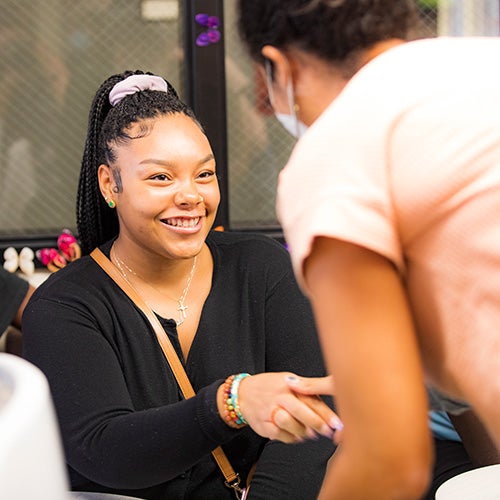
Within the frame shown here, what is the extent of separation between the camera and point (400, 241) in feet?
3.26

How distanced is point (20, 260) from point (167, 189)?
1473 mm

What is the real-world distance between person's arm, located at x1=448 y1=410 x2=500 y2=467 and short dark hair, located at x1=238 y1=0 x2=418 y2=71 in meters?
1.25

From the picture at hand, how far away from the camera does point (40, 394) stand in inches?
33.2

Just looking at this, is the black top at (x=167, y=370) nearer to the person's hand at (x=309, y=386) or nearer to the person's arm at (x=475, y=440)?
the person's hand at (x=309, y=386)

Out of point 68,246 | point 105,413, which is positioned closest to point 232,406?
point 105,413

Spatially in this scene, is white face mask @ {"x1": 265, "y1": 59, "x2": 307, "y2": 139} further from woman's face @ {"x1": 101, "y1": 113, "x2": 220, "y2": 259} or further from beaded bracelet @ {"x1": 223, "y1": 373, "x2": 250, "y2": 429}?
woman's face @ {"x1": 101, "y1": 113, "x2": 220, "y2": 259}

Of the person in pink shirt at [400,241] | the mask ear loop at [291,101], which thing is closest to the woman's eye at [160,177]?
the mask ear loop at [291,101]

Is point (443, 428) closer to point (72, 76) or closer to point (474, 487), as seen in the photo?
point (474, 487)

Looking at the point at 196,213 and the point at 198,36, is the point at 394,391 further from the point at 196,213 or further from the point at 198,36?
the point at 198,36

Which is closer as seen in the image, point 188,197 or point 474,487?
point 474,487

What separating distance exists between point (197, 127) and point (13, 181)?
152 centimetres

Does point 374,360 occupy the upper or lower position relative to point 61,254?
upper

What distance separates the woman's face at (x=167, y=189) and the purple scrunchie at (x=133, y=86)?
150 millimetres

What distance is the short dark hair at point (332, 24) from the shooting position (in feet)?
3.50
